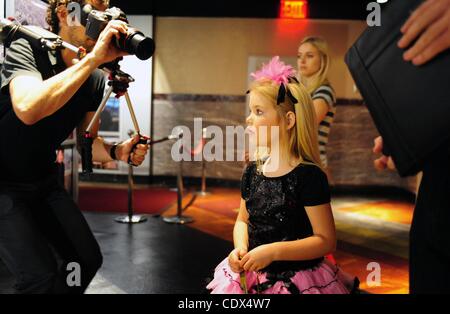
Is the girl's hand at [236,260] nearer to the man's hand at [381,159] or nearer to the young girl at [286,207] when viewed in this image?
the young girl at [286,207]

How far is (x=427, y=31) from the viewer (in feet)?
2.72

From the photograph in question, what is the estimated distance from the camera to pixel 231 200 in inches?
241

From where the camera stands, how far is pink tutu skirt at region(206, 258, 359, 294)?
1450 mm

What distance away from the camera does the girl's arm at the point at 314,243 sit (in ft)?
4.70

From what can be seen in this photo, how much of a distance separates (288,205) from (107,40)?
32.9 inches

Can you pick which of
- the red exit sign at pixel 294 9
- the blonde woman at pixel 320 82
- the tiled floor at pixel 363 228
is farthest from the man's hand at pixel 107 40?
the red exit sign at pixel 294 9

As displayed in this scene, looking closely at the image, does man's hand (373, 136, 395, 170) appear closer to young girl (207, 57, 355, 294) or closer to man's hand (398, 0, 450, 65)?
young girl (207, 57, 355, 294)

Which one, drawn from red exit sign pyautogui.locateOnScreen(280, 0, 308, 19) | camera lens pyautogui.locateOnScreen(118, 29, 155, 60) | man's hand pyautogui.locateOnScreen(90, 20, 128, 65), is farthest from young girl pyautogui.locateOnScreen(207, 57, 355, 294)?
red exit sign pyautogui.locateOnScreen(280, 0, 308, 19)

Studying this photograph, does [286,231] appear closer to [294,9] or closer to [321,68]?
[321,68]

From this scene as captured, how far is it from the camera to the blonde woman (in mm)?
1255

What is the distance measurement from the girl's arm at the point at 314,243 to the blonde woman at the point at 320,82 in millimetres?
983

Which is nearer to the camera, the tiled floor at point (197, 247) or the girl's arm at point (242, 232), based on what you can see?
the girl's arm at point (242, 232)

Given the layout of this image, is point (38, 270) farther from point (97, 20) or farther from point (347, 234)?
point (347, 234)
